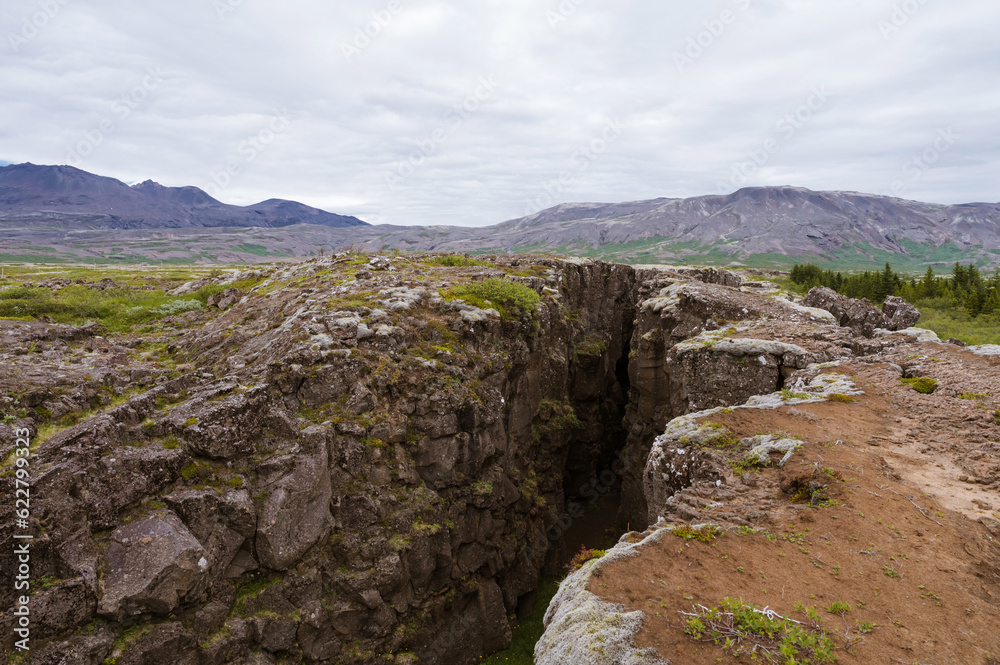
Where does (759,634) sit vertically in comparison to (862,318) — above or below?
below

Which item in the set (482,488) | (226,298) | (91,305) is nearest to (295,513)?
(482,488)

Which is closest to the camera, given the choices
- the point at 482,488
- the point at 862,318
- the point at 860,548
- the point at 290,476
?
the point at 860,548

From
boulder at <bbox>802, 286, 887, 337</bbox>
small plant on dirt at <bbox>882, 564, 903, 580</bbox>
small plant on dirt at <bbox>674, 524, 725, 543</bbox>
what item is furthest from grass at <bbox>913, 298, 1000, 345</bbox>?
small plant on dirt at <bbox>674, 524, 725, 543</bbox>

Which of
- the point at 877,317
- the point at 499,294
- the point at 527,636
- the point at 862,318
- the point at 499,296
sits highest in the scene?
the point at 499,294

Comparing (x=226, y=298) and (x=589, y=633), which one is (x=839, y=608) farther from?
(x=226, y=298)

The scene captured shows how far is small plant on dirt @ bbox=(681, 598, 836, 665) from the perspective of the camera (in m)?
6.79

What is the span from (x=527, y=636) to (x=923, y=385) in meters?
23.1

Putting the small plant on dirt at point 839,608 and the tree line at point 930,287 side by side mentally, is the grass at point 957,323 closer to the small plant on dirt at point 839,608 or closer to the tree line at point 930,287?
the tree line at point 930,287

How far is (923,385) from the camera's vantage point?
1705cm

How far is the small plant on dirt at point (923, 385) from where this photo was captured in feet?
55.3

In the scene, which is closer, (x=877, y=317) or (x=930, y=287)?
(x=877, y=317)

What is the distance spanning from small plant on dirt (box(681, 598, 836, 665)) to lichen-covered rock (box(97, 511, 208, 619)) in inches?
613

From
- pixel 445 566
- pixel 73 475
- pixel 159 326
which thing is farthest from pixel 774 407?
pixel 159 326

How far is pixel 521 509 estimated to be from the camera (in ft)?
98.2
